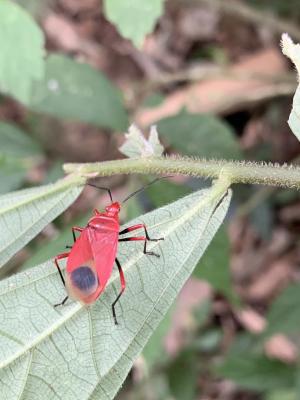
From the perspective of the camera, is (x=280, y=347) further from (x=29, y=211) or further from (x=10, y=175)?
(x=29, y=211)

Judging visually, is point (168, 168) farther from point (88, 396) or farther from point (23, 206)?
point (88, 396)

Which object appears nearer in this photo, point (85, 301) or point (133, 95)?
point (85, 301)

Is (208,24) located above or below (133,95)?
above

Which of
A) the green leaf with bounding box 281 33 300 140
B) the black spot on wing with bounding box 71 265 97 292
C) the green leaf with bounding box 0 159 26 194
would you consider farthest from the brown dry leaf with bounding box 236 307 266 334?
the green leaf with bounding box 281 33 300 140

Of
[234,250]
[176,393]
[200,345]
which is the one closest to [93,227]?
[176,393]

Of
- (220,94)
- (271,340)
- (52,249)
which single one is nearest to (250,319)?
(271,340)

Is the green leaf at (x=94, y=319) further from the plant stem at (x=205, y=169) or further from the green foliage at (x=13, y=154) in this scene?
the green foliage at (x=13, y=154)

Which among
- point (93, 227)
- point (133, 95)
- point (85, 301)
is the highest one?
point (133, 95)

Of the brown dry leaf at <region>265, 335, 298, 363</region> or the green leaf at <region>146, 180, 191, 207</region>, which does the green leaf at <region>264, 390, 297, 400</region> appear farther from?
the green leaf at <region>146, 180, 191, 207</region>
